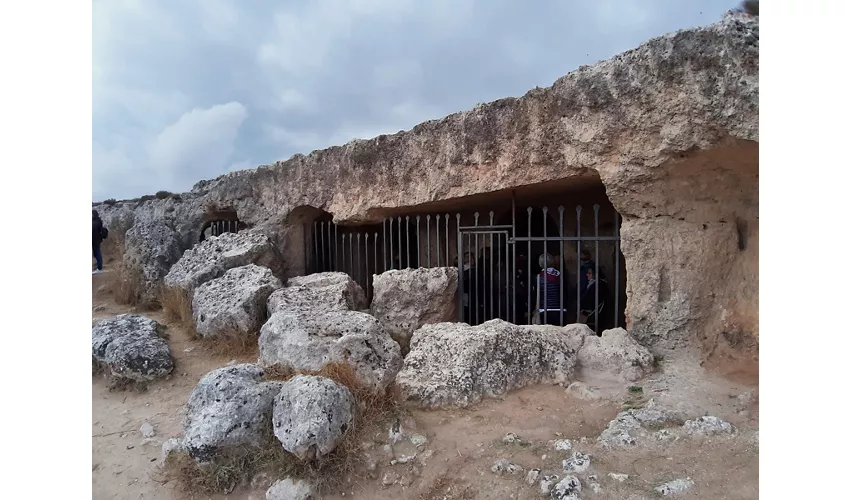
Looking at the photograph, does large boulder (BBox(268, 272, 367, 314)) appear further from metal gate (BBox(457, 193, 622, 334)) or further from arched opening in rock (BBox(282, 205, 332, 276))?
arched opening in rock (BBox(282, 205, 332, 276))

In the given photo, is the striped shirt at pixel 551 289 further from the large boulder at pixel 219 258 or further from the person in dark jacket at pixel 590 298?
the large boulder at pixel 219 258

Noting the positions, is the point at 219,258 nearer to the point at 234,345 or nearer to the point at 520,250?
the point at 234,345

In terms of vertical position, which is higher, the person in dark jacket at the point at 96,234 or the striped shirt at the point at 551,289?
the person in dark jacket at the point at 96,234

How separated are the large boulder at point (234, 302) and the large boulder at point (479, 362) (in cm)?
186

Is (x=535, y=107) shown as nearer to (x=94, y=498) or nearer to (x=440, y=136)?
(x=440, y=136)

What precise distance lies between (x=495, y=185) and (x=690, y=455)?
271 centimetres

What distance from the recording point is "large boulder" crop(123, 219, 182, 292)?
253 inches

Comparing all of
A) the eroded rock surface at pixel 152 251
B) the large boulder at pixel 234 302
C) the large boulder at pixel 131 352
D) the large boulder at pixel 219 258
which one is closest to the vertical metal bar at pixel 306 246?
the large boulder at pixel 219 258

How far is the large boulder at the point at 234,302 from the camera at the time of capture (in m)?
4.56

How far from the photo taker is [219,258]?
18.9 feet

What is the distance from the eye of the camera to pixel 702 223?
360cm

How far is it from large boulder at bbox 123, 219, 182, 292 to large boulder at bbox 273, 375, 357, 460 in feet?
14.9

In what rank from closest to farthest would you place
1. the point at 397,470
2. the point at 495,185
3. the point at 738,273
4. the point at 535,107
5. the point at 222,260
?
the point at 397,470 < the point at 738,273 < the point at 535,107 < the point at 495,185 < the point at 222,260

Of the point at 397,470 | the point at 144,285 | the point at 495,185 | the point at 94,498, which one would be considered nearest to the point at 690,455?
the point at 397,470
